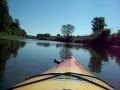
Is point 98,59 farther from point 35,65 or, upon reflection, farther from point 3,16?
point 3,16

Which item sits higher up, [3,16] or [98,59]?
[3,16]

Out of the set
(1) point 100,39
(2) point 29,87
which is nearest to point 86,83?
(2) point 29,87

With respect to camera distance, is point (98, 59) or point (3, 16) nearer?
point (98, 59)

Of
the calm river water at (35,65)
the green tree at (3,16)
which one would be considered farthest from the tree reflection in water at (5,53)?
the green tree at (3,16)

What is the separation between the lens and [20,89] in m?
5.33

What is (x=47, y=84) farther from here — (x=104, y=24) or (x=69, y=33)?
(x=69, y=33)

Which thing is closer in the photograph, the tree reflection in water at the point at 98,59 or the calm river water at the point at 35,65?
the calm river water at the point at 35,65

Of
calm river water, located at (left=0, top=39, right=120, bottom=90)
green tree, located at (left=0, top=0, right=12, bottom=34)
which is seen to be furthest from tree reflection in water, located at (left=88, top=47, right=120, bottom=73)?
green tree, located at (left=0, top=0, right=12, bottom=34)

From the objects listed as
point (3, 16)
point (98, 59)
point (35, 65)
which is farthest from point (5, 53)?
point (3, 16)

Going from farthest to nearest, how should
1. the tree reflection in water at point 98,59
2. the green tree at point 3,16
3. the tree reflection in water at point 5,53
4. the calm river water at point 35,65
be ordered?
the green tree at point 3,16
the tree reflection in water at point 98,59
the tree reflection in water at point 5,53
the calm river water at point 35,65

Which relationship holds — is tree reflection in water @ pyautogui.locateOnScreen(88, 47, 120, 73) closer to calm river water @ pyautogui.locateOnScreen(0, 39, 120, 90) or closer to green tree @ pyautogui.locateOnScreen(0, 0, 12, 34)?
calm river water @ pyautogui.locateOnScreen(0, 39, 120, 90)

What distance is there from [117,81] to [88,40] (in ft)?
190

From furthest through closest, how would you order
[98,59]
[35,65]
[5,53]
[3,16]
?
[3,16] → [98,59] → [5,53] → [35,65]

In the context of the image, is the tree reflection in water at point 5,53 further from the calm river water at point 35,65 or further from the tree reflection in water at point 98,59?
the tree reflection in water at point 98,59
